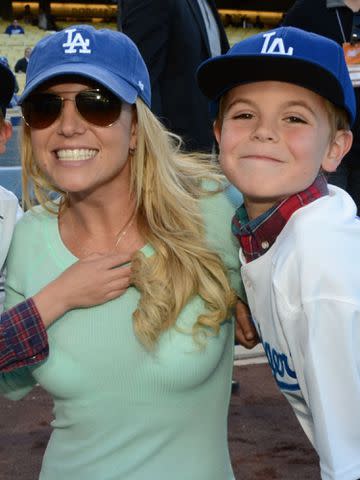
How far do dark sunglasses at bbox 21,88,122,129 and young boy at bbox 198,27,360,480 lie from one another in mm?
261

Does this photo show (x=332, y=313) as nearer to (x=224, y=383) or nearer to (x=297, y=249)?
(x=297, y=249)

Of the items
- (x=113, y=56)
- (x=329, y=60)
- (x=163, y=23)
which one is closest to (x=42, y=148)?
(x=113, y=56)

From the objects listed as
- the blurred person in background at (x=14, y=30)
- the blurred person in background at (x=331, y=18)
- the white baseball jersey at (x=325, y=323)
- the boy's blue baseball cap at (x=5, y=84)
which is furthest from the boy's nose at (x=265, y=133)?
the blurred person in background at (x=14, y=30)

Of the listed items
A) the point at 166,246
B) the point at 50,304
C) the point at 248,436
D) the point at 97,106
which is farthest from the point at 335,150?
the point at 248,436

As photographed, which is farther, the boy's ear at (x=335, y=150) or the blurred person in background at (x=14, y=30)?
the blurred person in background at (x=14, y=30)

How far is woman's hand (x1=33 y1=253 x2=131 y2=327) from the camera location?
2172 mm

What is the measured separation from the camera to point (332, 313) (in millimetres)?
1681

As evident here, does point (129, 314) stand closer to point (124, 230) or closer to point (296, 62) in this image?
point (124, 230)

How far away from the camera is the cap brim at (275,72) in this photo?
196 centimetres

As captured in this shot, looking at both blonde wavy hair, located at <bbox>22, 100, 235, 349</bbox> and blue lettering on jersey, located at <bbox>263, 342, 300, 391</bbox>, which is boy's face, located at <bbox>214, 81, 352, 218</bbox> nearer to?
blonde wavy hair, located at <bbox>22, 100, 235, 349</bbox>

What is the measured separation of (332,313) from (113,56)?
96cm

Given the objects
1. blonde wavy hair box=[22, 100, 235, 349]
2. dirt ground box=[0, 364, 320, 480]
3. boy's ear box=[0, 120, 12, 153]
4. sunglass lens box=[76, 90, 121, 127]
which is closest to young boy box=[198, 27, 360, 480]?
blonde wavy hair box=[22, 100, 235, 349]

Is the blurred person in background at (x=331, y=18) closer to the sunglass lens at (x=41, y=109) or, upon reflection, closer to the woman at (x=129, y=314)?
the woman at (x=129, y=314)

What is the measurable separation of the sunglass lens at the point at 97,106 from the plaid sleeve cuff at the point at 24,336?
515 mm
